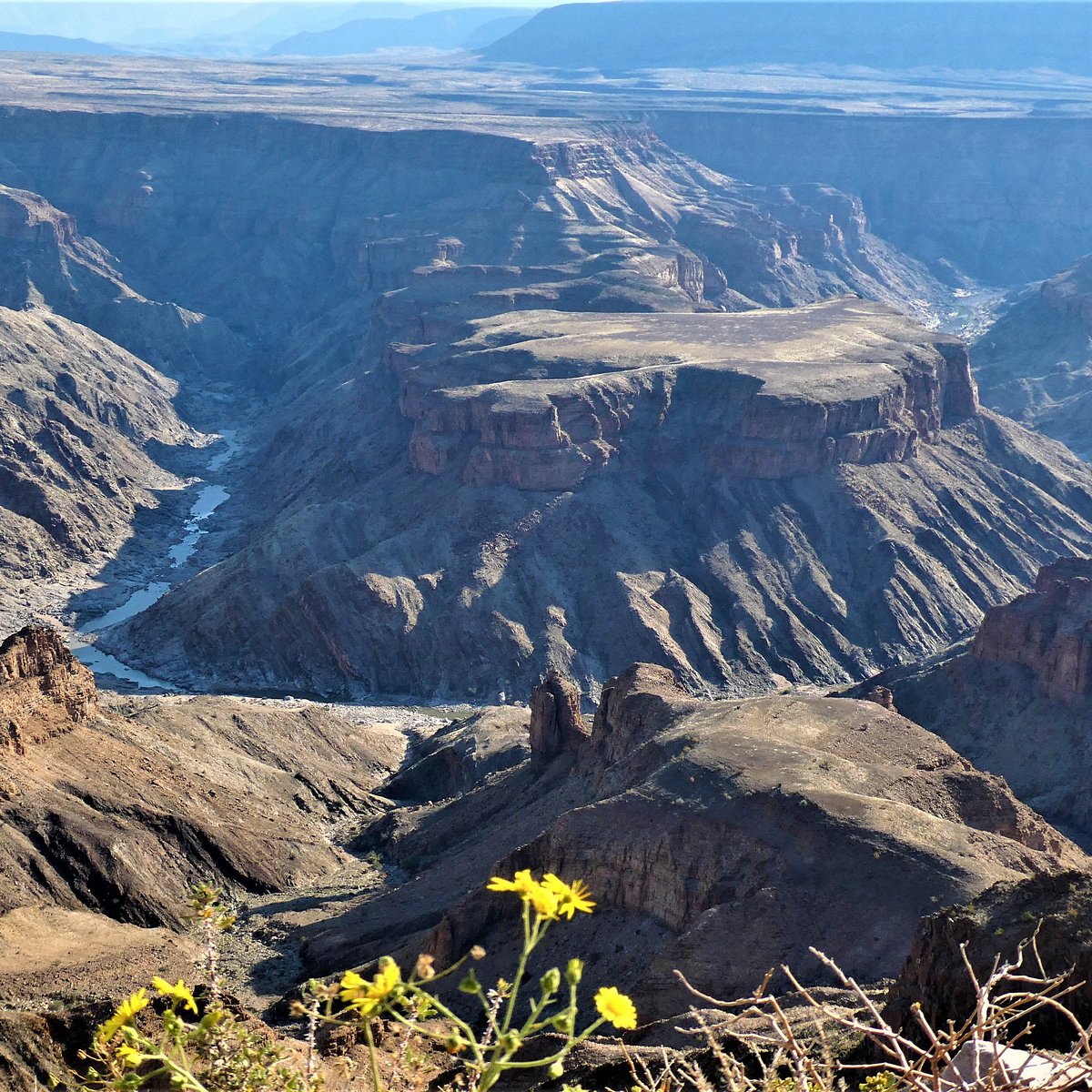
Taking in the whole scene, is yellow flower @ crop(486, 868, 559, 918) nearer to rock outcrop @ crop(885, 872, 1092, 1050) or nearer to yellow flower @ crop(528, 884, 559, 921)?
yellow flower @ crop(528, 884, 559, 921)

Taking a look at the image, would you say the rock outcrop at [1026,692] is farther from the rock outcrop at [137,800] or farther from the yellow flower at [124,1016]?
the yellow flower at [124,1016]

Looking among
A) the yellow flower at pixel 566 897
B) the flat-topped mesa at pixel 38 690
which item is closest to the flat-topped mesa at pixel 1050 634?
the flat-topped mesa at pixel 38 690

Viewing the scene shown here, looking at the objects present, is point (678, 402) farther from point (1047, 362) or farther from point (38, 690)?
point (1047, 362)

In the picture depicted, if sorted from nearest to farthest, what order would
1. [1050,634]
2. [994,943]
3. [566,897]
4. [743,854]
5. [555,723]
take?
[566,897] → [994,943] → [743,854] → [555,723] → [1050,634]

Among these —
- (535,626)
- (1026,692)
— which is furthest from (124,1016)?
(535,626)

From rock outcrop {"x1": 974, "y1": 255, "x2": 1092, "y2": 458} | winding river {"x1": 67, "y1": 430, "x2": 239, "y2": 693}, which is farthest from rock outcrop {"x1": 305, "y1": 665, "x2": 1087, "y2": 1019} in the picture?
rock outcrop {"x1": 974, "y1": 255, "x2": 1092, "y2": 458}

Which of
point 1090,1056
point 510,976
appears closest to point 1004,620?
point 510,976

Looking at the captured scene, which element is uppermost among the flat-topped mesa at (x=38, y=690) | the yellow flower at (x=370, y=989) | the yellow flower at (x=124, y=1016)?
the yellow flower at (x=370, y=989)
